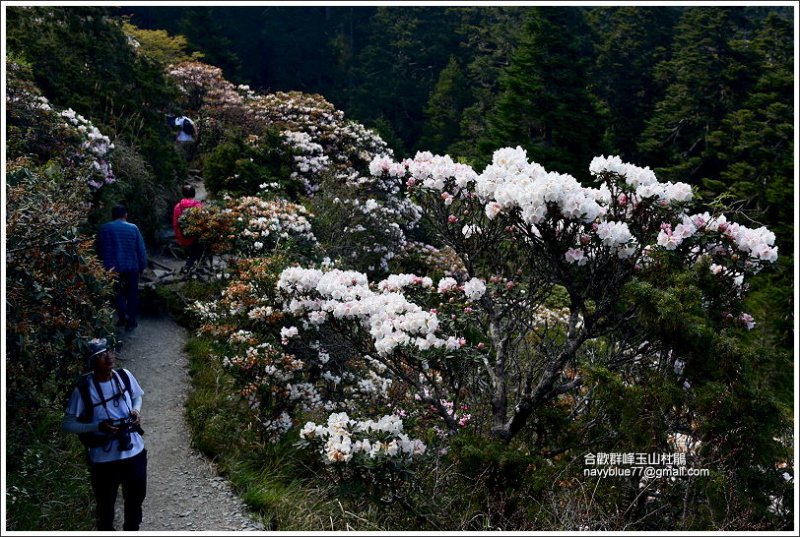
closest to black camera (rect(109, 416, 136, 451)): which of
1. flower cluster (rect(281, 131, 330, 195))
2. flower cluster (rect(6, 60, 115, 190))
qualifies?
flower cluster (rect(6, 60, 115, 190))

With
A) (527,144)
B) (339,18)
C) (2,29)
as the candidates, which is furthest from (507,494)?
(339,18)

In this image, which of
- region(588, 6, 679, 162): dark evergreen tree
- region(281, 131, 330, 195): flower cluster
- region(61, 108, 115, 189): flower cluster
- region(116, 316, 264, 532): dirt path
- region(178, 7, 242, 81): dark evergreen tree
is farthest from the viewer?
region(178, 7, 242, 81): dark evergreen tree

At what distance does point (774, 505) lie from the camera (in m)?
4.55

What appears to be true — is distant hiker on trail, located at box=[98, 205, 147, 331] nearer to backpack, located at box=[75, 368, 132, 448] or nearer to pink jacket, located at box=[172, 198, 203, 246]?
pink jacket, located at box=[172, 198, 203, 246]

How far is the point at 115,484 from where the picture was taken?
3930mm

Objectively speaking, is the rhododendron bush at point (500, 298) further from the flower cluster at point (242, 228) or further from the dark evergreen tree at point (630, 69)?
the dark evergreen tree at point (630, 69)

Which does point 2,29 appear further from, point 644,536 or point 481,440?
point 644,536

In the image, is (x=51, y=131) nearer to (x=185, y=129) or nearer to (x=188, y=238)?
(x=188, y=238)

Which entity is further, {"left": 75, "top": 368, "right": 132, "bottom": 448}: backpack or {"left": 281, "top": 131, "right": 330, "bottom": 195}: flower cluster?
{"left": 281, "top": 131, "right": 330, "bottom": 195}: flower cluster

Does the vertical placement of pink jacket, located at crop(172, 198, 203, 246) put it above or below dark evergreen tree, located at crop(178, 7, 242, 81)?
below

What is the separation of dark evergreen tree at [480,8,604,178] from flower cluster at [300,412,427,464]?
16882mm

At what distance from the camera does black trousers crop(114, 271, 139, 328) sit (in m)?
7.49

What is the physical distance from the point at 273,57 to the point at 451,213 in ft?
103

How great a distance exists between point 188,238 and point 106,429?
554 cm
